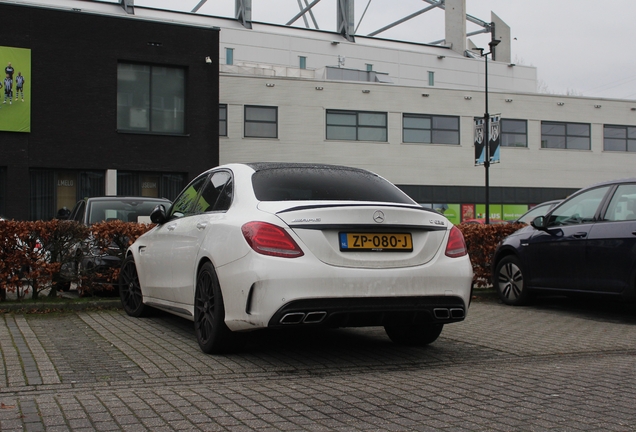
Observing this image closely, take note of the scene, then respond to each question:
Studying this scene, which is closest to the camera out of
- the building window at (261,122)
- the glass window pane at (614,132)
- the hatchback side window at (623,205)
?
the hatchback side window at (623,205)

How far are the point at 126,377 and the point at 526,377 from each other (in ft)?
9.07

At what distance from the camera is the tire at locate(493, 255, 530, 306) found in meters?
9.91

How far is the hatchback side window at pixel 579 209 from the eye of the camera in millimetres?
8912

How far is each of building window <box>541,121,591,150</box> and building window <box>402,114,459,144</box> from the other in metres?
5.89

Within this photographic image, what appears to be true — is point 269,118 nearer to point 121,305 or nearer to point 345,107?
point 345,107

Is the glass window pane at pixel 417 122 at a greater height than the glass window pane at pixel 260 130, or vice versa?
the glass window pane at pixel 417 122

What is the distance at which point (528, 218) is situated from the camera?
14.5m

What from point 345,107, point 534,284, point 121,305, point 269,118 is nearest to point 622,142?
point 345,107

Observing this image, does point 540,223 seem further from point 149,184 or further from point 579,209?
point 149,184

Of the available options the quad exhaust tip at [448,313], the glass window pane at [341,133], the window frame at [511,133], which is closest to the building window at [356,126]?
the glass window pane at [341,133]

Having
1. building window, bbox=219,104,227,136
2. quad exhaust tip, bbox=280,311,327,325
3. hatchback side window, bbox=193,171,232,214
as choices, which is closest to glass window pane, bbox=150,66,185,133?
building window, bbox=219,104,227,136

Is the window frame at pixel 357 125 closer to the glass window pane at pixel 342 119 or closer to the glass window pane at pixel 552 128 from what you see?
the glass window pane at pixel 342 119

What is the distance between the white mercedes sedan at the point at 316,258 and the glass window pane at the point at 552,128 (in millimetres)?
39215

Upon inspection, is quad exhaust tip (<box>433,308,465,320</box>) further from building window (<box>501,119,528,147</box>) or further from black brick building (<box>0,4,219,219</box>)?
building window (<box>501,119,528,147</box>)
